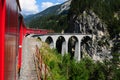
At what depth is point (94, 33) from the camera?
104125 mm

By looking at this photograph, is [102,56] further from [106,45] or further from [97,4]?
[97,4]

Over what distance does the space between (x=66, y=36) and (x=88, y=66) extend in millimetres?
29301

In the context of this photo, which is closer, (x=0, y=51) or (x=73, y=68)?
(x=0, y=51)

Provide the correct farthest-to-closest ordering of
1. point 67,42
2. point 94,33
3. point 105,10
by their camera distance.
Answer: point 105,10
point 94,33
point 67,42

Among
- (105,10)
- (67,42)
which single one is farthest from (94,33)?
(105,10)

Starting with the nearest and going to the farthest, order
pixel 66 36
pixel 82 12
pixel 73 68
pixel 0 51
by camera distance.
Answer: pixel 0 51, pixel 73 68, pixel 66 36, pixel 82 12

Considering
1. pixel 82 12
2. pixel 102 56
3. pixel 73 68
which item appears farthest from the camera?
pixel 82 12

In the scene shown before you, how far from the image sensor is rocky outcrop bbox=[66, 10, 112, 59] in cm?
10412

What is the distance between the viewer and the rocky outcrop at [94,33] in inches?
4099

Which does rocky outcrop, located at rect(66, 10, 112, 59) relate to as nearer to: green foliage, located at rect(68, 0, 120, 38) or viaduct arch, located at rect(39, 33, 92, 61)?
green foliage, located at rect(68, 0, 120, 38)

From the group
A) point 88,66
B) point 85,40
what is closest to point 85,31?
point 85,40

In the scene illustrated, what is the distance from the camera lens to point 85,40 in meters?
106

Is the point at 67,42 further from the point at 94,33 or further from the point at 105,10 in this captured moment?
the point at 105,10

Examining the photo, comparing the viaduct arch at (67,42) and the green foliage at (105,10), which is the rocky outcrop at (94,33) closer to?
the green foliage at (105,10)
